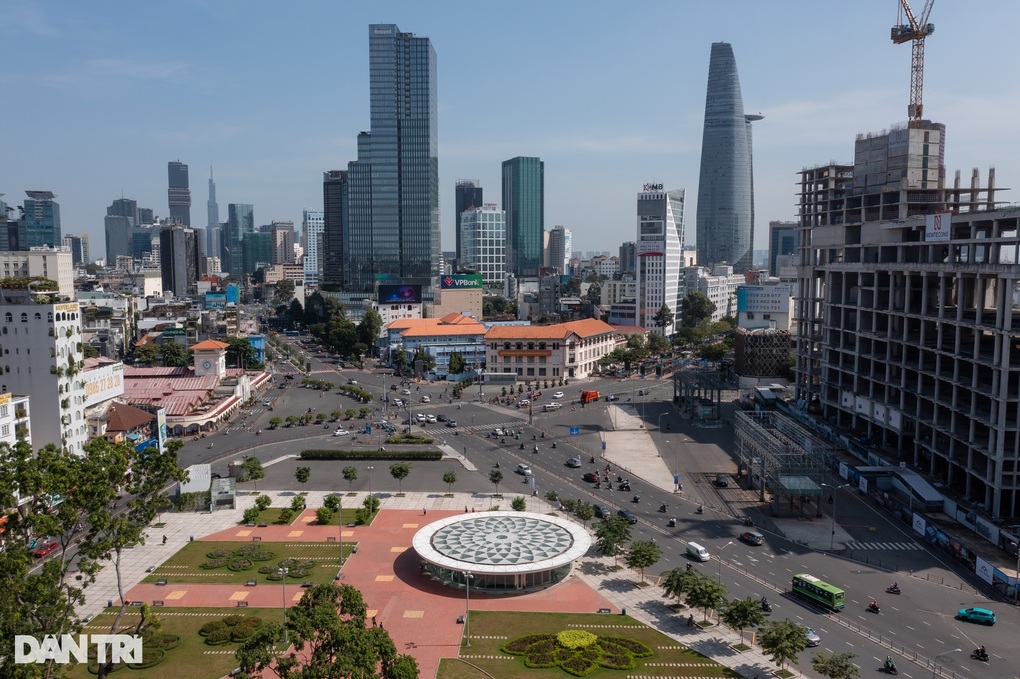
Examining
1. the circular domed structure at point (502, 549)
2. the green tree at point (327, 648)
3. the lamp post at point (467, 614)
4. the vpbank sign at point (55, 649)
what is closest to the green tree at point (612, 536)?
the circular domed structure at point (502, 549)

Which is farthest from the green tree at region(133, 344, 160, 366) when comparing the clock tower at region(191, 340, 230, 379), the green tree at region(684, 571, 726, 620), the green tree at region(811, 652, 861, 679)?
the green tree at region(811, 652, 861, 679)

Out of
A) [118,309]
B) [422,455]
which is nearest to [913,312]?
[422,455]

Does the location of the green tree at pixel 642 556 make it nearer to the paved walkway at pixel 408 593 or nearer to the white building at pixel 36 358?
the paved walkway at pixel 408 593

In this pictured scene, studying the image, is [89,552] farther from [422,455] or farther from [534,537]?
[422,455]

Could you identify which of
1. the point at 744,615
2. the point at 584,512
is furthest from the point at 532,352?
the point at 744,615

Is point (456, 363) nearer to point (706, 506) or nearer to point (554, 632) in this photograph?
point (706, 506)

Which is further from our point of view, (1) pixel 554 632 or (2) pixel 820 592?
(2) pixel 820 592

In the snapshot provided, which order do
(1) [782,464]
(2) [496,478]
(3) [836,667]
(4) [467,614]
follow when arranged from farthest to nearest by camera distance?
(2) [496,478]
(1) [782,464]
(4) [467,614]
(3) [836,667]
